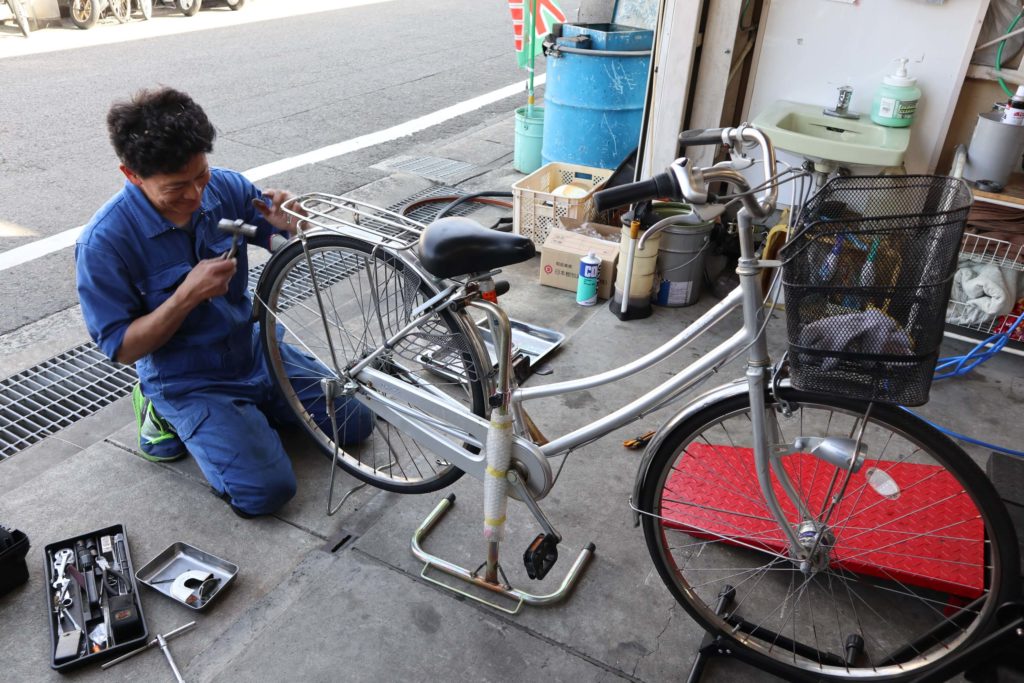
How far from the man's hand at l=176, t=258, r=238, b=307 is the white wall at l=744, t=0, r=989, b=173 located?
2965 millimetres

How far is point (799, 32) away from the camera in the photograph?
12.2 feet

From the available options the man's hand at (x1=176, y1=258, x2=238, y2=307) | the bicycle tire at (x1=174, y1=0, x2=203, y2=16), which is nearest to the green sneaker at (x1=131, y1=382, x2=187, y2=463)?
the man's hand at (x1=176, y1=258, x2=238, y2=307)

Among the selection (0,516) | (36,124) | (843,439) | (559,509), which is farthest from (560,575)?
(36,124)

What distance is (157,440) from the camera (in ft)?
8.87

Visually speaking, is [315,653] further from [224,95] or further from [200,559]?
[224,95]

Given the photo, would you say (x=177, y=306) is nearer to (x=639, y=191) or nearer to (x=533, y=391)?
(x=533, y=391)

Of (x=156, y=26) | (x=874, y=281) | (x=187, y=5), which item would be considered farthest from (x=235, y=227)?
(x=187, y=5)

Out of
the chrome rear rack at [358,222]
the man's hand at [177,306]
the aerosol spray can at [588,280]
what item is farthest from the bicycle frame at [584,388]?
the aerosol spray can at [588,280]

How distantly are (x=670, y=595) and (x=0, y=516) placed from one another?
2188 mm

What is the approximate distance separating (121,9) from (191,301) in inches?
422

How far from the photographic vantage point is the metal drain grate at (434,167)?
Answer: 5605 millimetres

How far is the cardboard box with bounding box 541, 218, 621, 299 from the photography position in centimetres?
393

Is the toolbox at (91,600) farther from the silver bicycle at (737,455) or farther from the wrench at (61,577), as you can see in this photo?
the silver bicycle at (737,455)

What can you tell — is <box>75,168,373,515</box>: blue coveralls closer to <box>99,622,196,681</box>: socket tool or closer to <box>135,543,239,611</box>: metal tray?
<box>135,543,239,611</box>: metal tray
